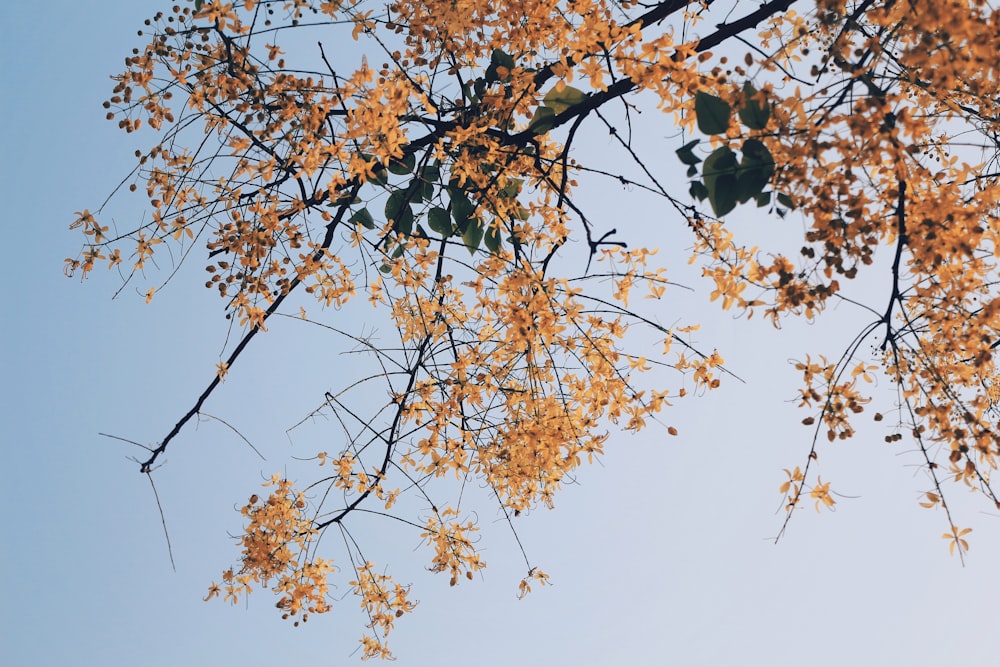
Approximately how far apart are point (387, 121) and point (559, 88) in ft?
0.88

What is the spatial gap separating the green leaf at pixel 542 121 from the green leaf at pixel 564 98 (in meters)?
0.01

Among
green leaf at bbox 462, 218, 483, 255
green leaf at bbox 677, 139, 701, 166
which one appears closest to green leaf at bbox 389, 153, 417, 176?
green leaf at bbox 462, 218, 483, 255

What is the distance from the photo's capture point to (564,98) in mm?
1414

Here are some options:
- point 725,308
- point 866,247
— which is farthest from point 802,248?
point 725,308

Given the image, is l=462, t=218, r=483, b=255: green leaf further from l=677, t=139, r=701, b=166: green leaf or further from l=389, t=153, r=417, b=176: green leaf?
l=677, t=139, r=701, b=166: green leaf

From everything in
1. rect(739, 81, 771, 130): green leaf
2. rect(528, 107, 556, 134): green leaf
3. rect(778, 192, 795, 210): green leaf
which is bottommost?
rect(778, 192, 795, 210): green leaf

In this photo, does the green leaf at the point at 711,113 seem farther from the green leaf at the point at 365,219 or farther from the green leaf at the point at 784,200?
the green leaf at the point at 365,219

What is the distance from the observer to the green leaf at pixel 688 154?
1.14 m

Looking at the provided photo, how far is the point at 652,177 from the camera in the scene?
1.17m

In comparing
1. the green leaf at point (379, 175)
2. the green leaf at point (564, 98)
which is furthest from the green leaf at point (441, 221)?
the green leaf at point (564, 98)

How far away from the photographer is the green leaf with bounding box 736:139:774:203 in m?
1.08

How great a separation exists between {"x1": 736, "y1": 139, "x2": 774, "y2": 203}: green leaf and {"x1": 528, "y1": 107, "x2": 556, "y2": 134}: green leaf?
1.26 ft

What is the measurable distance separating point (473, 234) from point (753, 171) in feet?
2.07

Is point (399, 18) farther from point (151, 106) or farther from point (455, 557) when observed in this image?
point (455, 557)
